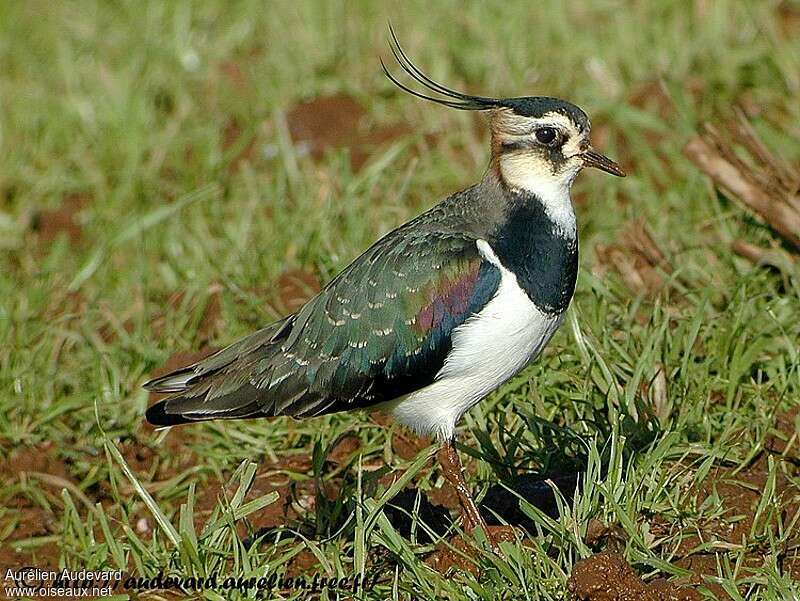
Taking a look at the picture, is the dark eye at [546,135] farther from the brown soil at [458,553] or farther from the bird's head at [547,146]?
the brown soil at [458,553]

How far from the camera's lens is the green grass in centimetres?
455

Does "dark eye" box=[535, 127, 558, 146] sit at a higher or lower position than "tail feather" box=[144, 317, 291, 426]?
higher

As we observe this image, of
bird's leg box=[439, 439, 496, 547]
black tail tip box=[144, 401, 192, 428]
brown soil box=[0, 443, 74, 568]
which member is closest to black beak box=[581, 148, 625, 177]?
bird's leg box=[439, 439, 496, 547]

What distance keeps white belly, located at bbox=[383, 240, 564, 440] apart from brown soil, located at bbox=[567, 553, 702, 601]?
2.37 feet

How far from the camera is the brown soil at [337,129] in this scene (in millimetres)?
7613

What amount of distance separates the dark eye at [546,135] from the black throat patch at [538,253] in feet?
0.66

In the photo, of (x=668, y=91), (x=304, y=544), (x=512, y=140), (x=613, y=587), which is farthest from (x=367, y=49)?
(x=613, y=587)

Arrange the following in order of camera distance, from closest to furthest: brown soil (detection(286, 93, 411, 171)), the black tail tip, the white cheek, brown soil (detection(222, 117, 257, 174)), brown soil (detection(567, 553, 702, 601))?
brown soil (detection(567, 553, 702, 601)) → the white cheek → the black tail tip → brown soil (detection(286, 93, 411, 171)) → brown soil (detection(222, 117, 257, 174))

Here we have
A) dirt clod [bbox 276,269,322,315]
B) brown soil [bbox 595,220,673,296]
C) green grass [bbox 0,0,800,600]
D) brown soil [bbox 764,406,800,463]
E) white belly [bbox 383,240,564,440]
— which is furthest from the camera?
dirt clod [bbox 276,269,322,315]

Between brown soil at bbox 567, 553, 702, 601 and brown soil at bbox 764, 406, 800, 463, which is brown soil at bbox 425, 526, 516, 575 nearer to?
brown soil at bbox 567, 553, 702, 601

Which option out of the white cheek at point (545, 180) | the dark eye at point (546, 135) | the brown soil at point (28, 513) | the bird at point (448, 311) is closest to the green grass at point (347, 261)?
the brown soil at point (28, 513)

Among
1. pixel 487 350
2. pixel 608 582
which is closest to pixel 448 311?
pixel 487 350

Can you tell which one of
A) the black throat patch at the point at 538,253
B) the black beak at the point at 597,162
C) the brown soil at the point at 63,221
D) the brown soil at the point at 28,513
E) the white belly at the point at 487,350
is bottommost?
the brown soil at the point at 28,513

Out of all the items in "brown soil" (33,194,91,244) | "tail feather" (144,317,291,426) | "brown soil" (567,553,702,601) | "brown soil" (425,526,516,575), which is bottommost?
"brown soil" (425,526,516,575)
